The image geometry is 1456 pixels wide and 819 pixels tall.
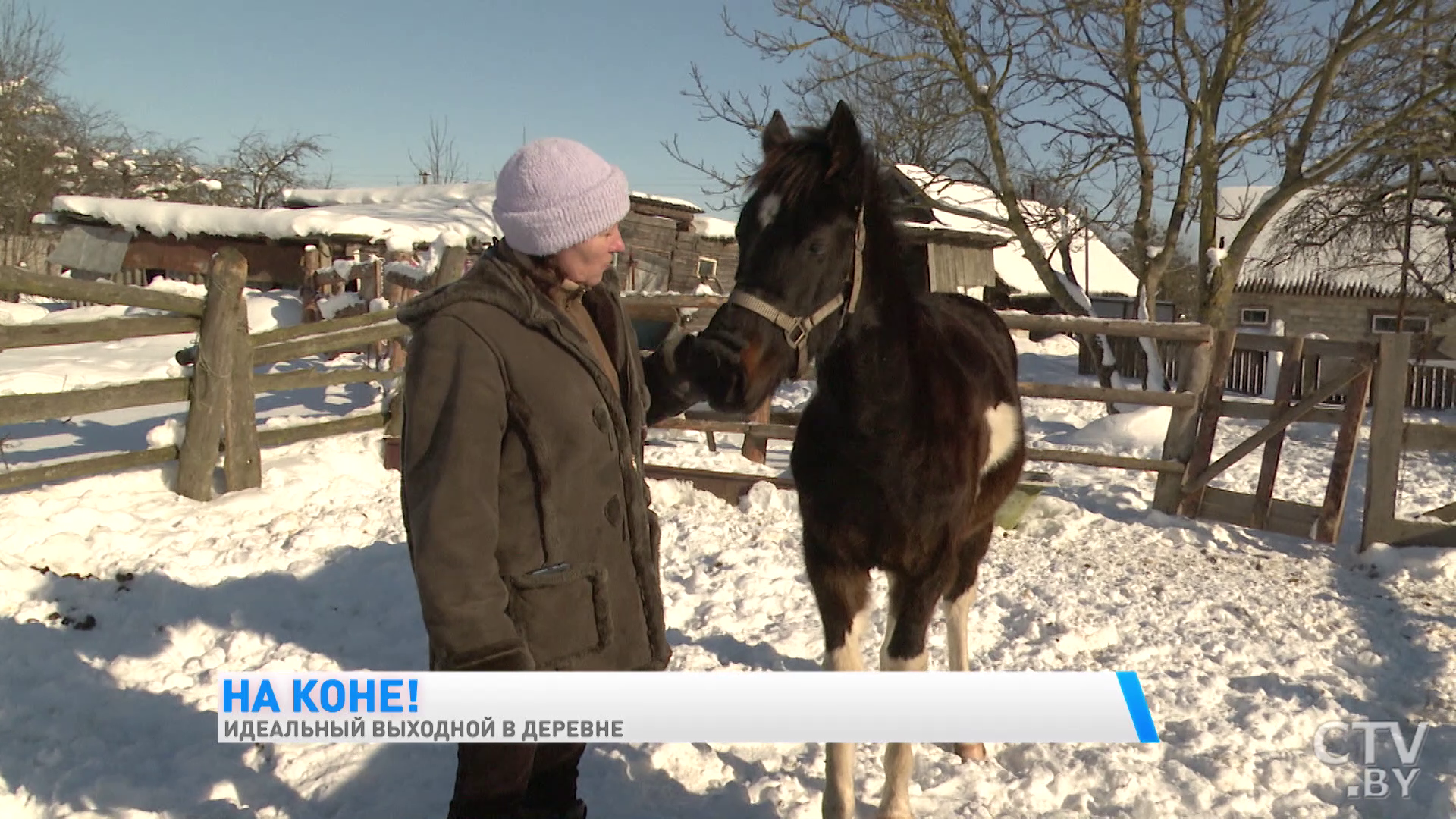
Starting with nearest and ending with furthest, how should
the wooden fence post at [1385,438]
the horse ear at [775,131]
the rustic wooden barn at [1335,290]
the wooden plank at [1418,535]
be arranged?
the horse ear at [775,131]
the wooden plank at [1418,535]
the wooden fence post at [1385,438]
the rustic wooden barn at [1335,290]

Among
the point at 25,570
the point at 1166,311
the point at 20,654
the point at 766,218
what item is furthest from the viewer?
the point at 1166,311

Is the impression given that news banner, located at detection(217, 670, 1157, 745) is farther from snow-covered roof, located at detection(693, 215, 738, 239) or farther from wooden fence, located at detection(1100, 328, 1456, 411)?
snow-covered roof, located at detection(693, 215, 738, 239)

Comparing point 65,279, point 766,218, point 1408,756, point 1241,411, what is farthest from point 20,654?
point 1241,411

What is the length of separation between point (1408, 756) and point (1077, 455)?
143 inches

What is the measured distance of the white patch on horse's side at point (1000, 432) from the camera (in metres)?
3.00

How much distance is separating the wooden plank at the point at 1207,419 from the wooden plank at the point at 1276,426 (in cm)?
6

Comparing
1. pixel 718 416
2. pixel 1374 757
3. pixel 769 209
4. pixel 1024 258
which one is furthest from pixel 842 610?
pixel 1024 258

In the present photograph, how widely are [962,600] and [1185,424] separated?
12.9 feet

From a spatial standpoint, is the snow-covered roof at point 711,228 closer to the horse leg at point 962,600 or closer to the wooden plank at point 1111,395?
the wooden plank at point 1111,395

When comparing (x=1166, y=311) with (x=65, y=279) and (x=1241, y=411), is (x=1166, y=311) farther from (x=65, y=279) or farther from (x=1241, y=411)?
(x=65, y=279)

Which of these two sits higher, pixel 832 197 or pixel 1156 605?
pixel 832 197

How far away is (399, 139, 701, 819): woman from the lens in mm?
1463

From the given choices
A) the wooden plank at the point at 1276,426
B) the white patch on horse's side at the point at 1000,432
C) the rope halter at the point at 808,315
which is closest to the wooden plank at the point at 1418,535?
the wooden plank at the point at 1276,426

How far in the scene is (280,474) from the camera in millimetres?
5809
